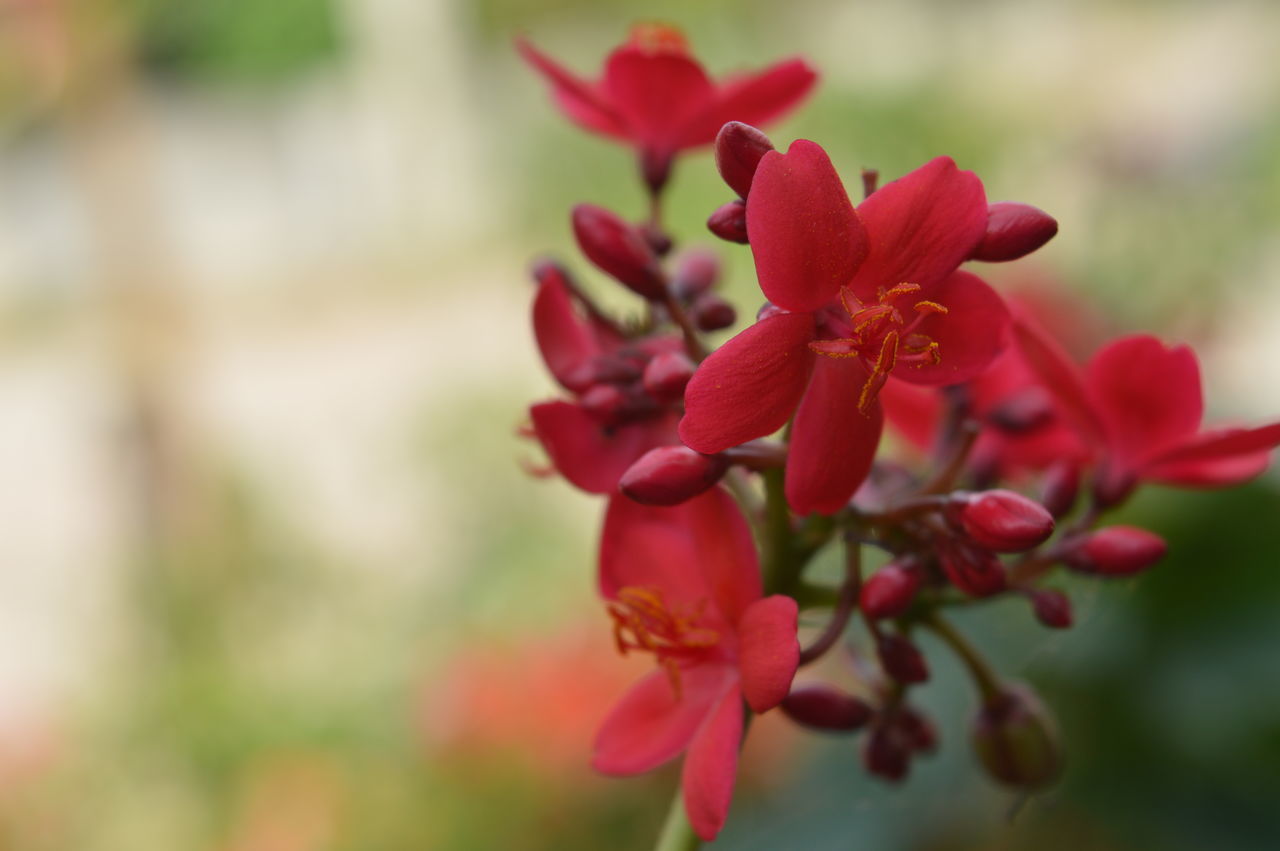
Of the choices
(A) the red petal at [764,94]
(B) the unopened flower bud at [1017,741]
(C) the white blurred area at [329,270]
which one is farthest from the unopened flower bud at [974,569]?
(C) the white blurred area at [329,270]

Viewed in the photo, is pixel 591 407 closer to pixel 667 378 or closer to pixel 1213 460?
pixel 667 378

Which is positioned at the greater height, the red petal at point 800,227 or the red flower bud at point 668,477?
the red petal at point 800,227

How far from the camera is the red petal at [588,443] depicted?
1.60 feet

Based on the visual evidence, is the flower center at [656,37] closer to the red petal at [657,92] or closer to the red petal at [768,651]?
the red petal at [657,92]

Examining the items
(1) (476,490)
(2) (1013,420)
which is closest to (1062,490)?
(2) (1013,420)

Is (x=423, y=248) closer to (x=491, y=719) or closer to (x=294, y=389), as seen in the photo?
(x=294, y=389)

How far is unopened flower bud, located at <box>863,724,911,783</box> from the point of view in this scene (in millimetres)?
548

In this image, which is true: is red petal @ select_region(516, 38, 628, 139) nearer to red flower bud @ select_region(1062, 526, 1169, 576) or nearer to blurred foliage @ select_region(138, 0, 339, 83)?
red flower bud @ select_region(1062, 526, 1169, 576)

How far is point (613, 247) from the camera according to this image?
0.51 meters

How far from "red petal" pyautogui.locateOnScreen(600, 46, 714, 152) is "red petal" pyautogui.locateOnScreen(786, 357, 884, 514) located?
7.4 inches

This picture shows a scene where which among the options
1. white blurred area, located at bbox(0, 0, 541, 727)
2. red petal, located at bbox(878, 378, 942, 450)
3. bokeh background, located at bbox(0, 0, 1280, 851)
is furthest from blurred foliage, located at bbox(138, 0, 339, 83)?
red petal, located at bbox(878, 378, 942, 450)

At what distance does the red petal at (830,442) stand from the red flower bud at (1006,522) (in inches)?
2.0

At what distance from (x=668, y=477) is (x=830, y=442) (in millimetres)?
61

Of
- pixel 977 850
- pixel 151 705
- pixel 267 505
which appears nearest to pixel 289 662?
pixel 151 705
